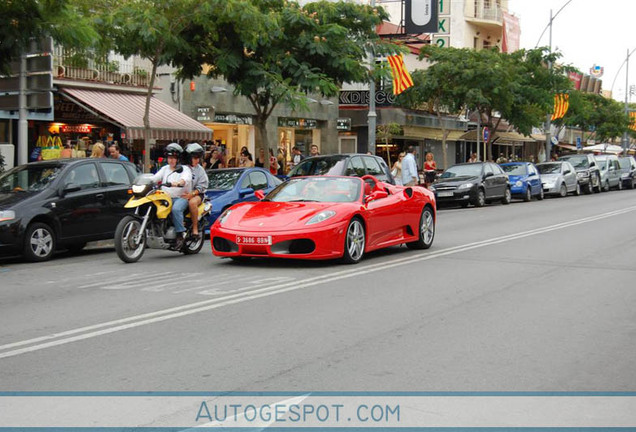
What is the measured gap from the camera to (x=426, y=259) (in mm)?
13047

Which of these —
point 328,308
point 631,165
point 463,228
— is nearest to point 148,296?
point 328,308

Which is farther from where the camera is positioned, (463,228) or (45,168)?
(463,228)

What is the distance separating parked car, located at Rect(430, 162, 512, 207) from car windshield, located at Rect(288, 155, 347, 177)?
9.80 meters

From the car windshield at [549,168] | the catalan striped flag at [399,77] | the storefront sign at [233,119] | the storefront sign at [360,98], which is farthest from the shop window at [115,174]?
the storefront sign at [360,98]

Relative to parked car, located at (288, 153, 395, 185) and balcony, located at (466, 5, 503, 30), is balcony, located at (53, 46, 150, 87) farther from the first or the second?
balcony, located at (466, 5, 503, 30)

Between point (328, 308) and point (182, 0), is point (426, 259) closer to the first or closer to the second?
point (328, 308)

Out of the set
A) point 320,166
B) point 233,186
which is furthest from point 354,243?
point 320,166

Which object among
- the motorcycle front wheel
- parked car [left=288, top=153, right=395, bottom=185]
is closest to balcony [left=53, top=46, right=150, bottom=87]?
parked car [left=288, top=153, right=395, bottom=185]

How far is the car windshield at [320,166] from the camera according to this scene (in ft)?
63.2

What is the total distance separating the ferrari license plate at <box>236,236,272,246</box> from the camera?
11547mm

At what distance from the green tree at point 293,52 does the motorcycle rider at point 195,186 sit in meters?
8.14

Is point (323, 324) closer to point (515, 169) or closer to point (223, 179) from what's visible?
point (223, 179)

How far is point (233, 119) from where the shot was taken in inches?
1330

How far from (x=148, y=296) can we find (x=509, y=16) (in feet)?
190
